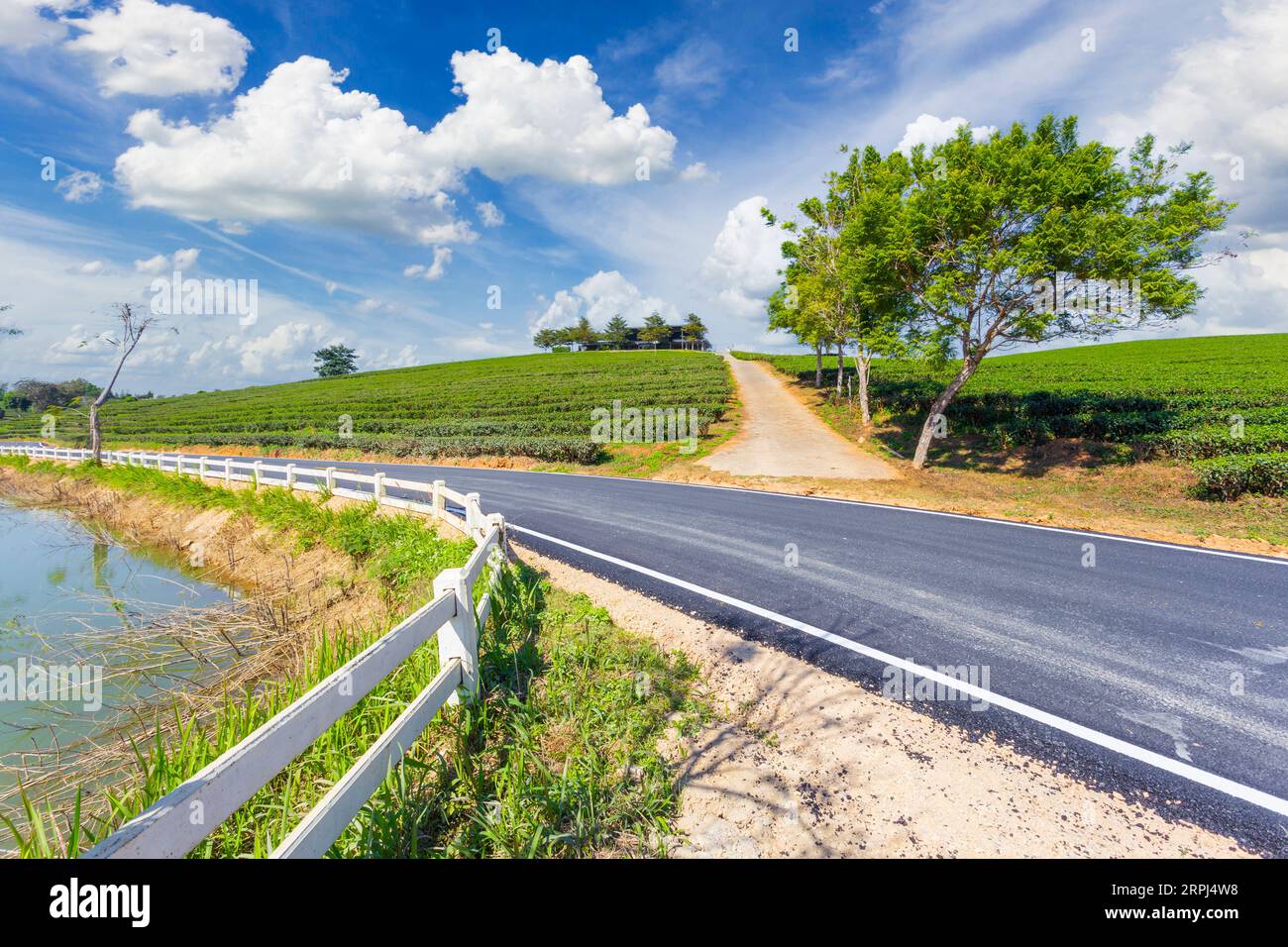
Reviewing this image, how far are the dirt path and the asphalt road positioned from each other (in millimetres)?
6033

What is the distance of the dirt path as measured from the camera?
15555 millimetres

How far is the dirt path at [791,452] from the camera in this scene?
1555cm

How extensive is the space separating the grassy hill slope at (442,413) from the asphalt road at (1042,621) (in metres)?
13.9

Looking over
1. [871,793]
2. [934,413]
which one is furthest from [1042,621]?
[934,413]

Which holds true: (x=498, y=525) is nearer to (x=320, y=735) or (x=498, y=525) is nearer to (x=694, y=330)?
(x=320, y=735)

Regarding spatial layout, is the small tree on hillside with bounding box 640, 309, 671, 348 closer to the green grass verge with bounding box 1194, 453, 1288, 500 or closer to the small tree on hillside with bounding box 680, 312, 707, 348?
the small tree on hillside with bounding box 680, 312, 707, 348

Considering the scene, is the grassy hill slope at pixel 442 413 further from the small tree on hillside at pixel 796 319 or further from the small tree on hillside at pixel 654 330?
the small tree on hillside at pixel 654 330

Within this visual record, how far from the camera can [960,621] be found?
4883 mm

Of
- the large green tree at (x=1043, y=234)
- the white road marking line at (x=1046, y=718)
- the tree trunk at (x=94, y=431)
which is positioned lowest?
the white road marking line at (x=1046, y=718)

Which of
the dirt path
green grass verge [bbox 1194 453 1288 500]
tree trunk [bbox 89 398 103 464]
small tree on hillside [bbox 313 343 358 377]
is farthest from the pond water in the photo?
small tree on hillside [bbox 313 343 358 377]

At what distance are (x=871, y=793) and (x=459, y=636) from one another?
283 cm

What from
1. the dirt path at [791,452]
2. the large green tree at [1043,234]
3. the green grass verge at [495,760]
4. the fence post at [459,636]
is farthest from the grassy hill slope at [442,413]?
the fence post at [459,636]
